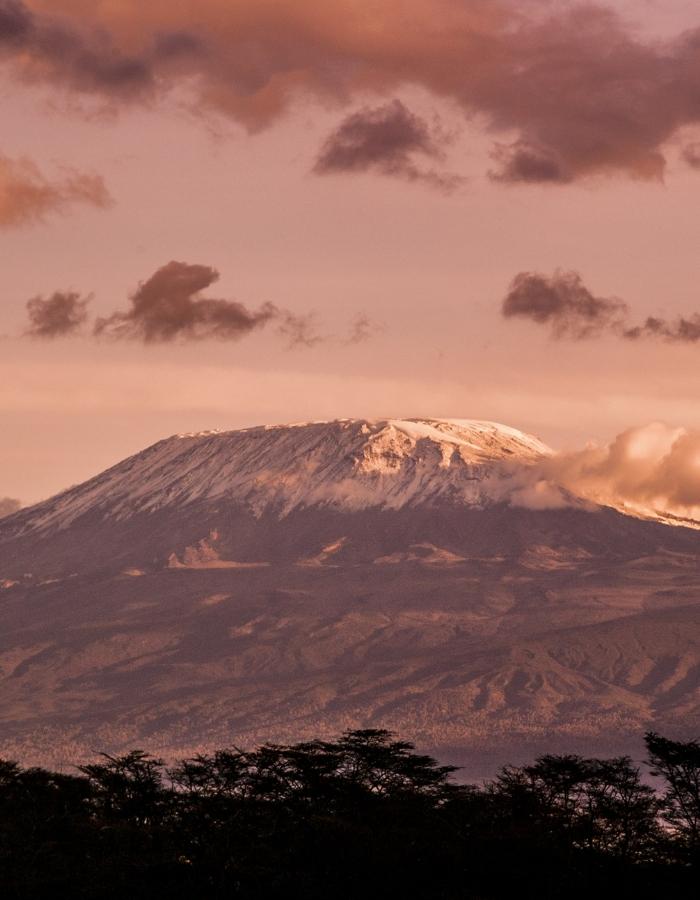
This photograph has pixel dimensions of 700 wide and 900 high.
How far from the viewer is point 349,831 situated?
2842 inches

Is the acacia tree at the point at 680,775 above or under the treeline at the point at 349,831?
above

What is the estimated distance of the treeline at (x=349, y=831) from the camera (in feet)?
220

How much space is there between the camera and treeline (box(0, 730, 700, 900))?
220ft

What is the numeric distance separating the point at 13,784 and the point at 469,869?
34.4 m

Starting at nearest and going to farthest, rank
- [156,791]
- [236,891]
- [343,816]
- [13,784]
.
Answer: [236,891]
[343,816]
[156,791]
[13,784]

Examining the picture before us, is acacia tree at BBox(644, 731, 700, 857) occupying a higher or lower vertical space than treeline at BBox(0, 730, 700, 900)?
higher

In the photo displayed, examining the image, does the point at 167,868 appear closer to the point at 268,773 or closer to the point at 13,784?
the point at 268,773

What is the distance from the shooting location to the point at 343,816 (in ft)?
252

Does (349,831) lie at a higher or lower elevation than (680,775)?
lower

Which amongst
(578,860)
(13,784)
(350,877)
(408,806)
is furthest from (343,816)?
(13,784)

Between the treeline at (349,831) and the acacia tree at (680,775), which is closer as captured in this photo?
the treeline at (349,831)

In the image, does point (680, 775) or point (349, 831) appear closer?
point (349, 831)

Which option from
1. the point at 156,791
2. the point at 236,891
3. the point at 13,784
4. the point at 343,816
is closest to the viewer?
the point at 236,891

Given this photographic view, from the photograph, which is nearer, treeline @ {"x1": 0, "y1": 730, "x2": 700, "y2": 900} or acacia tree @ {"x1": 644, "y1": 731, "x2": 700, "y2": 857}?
treeline @ {"x1": 0, "y1": 730, "x2": 700, "y2": 900}
